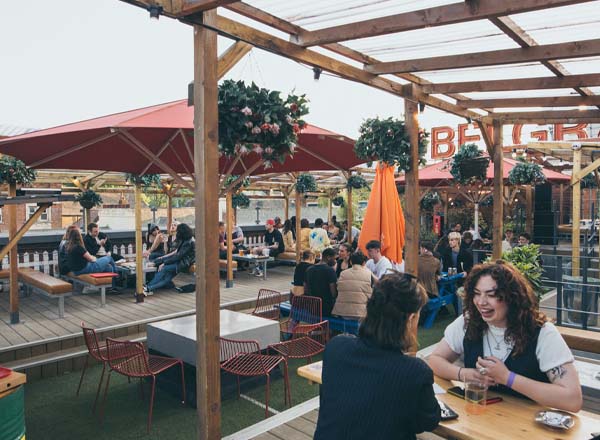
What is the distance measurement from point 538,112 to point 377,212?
2772 mm

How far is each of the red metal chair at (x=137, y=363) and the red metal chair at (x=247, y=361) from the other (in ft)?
1.50

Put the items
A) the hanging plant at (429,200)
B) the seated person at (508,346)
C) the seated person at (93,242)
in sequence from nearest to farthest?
1. the seated person at (508,346)
2. the seated person at (93,242)
3. the hanging plant at (429,200)

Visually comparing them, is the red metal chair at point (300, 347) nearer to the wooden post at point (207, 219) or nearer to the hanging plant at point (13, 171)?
the wooden post at point (207, 219)

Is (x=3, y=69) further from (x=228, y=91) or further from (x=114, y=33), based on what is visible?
(x=228, y=91)

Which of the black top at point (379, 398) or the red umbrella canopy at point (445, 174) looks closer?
the black top at point (379, 398)

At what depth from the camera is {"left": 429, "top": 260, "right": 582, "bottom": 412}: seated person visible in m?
2.07

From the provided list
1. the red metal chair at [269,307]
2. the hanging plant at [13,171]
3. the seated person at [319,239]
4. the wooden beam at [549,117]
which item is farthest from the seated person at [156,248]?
the wooden beam at [549,117]

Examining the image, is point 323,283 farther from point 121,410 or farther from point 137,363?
point 121,410

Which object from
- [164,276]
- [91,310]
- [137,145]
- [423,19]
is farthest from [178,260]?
[423,19]

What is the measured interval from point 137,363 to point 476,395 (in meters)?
2.93

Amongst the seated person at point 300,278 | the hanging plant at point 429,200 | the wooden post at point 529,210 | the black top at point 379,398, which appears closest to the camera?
the black top at point 379,398

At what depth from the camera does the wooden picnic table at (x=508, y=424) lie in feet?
6.12

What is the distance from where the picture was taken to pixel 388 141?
500 centimetres

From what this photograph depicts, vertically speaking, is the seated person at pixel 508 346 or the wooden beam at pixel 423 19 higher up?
the wooden beam at pixel 423 19
